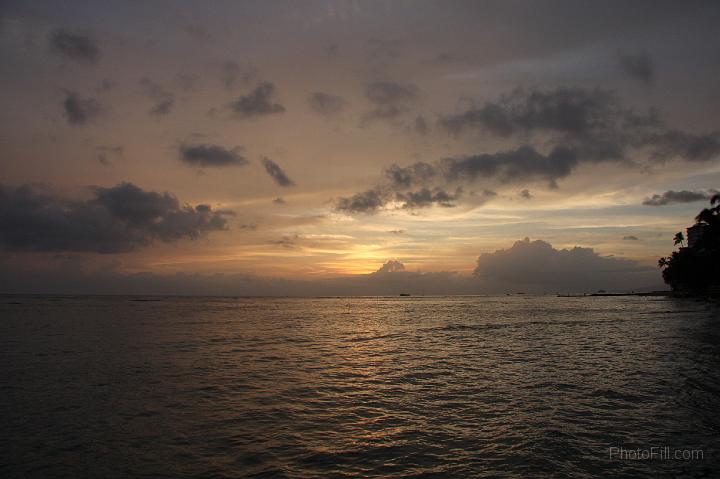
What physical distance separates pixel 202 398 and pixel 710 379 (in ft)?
81.8

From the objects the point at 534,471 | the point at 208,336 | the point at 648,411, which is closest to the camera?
the point at 534,471

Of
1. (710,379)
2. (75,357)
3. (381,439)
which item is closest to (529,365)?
(710,379)

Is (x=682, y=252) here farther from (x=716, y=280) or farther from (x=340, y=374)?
(x=340, y=374)

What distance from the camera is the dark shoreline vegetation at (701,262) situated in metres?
95.2

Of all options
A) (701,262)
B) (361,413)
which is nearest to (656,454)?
(361,413)

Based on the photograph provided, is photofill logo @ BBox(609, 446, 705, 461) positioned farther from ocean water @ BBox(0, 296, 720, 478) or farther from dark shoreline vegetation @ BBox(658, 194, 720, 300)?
dark shoreline vegetation @ BBox(658, 194, 720, 300)

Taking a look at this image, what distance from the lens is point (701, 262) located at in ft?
456

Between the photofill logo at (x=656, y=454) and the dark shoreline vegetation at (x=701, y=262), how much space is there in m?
106

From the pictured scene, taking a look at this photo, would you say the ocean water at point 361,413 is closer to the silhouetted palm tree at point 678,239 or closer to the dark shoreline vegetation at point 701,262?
the dark shoreline vegetation at point 701,262

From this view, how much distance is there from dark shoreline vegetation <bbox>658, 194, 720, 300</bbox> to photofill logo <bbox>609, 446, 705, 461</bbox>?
106 m

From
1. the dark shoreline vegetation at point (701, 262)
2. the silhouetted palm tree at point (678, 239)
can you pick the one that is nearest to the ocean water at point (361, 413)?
the dark shoreline vegetation at point (701, 262)

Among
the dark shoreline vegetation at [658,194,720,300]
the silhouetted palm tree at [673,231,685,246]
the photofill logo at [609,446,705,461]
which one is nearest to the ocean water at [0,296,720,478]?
the photofill logo at [609,446,705,461]

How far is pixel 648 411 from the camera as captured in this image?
54.7 feet

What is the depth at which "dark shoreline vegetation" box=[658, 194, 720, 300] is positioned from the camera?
313 feet
